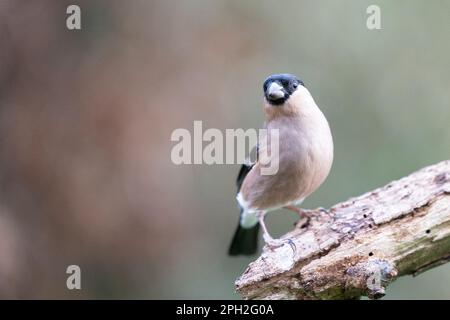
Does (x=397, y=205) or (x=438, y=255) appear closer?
(x=438, y=255)

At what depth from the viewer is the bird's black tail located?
A: 18.0 ft

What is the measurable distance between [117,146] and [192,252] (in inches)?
58.8

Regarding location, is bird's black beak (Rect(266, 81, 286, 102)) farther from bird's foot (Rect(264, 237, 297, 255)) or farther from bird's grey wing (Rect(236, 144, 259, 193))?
bird's foot (Rect(264, 237, 297, 255))

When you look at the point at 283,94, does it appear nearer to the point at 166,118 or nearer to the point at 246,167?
the point at 246,167

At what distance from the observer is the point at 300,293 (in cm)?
372

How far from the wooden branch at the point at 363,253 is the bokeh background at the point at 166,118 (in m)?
1.97

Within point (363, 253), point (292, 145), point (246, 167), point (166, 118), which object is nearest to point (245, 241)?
point (246, 167)

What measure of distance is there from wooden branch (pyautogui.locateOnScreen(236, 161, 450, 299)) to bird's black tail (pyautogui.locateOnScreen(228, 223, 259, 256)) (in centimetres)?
133

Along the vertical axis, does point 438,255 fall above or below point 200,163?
below

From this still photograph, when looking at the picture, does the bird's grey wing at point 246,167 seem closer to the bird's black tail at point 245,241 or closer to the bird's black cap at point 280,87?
the bird's black tail at point 245,241

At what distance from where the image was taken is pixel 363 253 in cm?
381

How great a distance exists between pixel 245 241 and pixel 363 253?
1851 millimetres

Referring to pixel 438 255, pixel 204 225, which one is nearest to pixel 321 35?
pixel 204 225

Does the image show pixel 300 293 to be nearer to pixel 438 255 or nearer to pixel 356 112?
pixel 438 255
